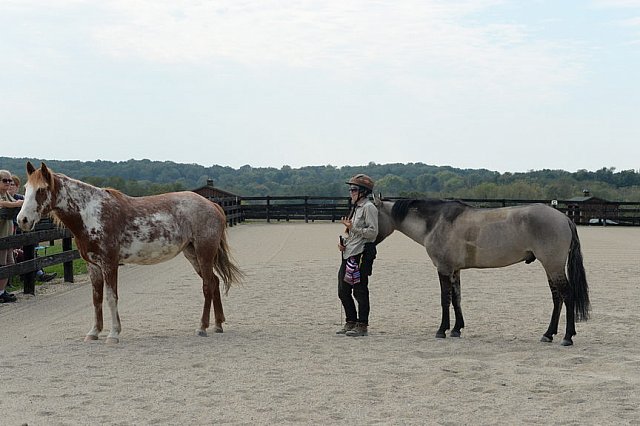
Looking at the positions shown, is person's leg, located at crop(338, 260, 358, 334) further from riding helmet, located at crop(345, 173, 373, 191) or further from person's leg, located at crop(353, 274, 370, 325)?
riding helmet, located at crop(345, 173, 373, 191)

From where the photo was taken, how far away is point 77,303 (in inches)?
391

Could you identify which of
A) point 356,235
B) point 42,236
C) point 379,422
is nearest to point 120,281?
point 42,236

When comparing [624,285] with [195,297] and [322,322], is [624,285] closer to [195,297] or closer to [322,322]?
[322,322]

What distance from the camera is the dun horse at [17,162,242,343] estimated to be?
23.9 ft

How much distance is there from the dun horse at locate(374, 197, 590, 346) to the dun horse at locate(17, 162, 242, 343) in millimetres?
1901

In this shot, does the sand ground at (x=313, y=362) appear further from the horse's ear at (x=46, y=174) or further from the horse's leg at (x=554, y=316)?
the horse's ear at (x=46, y=174)

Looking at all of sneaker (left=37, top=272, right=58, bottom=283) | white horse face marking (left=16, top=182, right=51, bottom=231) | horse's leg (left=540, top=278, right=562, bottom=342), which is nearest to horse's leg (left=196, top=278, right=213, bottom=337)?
white horse face marking (left=16, top=182, right=51, bottom=231)

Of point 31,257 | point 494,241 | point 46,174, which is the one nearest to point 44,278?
point 31,257

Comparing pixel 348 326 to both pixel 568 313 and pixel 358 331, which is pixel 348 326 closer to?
pixel 358 331

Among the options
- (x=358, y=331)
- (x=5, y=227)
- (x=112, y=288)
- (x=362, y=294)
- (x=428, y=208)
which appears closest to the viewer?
(x=112, y=288)

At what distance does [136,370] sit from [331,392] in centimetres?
174

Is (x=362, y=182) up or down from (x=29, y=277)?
up

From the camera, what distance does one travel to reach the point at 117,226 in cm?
750

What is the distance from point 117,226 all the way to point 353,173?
62833 millimetres
